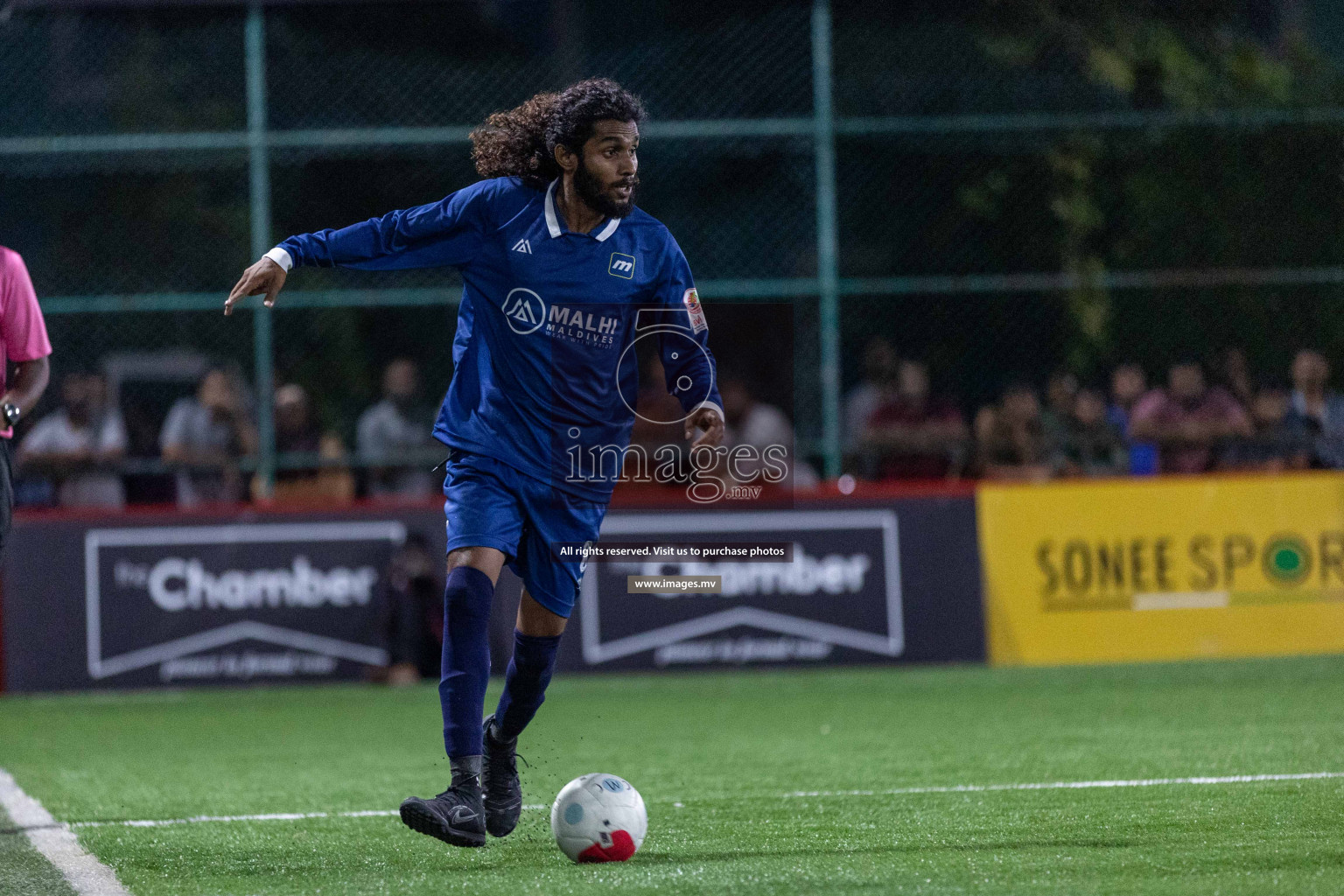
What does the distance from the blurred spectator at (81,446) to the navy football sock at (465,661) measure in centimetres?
779

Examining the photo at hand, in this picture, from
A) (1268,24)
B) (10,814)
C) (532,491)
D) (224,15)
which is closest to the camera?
(532,491)

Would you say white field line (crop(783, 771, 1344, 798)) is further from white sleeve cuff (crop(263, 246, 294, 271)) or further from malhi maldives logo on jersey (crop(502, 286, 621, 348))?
white sleeve cuff (crop(263, 246, 294, 271))

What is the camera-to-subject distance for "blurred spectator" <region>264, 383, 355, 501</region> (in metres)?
12.7

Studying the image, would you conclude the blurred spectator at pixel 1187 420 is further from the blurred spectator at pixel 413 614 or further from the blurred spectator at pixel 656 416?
the blurred spectator at pixel 413 614

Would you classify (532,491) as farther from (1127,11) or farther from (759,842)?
(1127,11)

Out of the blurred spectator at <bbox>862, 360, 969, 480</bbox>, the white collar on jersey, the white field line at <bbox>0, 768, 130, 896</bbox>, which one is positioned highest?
the white collar on jersey

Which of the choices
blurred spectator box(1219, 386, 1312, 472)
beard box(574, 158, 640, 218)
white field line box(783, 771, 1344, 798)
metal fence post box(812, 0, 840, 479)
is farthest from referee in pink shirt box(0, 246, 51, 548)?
blurred spectator box(1219, 386, 1312, 472)

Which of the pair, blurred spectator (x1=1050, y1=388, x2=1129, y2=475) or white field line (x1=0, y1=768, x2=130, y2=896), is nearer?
white field line (x1=0, y1=768, x2=130, y2=896)

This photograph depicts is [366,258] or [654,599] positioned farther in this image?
[654,599]

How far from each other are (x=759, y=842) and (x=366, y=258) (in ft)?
7.16

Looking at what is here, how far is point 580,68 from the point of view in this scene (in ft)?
50.7

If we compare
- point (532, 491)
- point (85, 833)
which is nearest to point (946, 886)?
point (532, 491)

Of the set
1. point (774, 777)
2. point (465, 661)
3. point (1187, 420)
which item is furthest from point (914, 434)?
point (465, 661)

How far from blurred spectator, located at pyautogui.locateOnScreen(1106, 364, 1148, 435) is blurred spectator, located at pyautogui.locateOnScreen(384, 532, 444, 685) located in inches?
196
